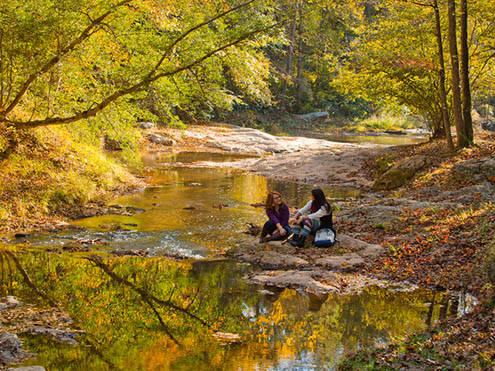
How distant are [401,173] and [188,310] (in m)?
12.2

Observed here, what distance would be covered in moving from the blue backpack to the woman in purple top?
667 millimetres

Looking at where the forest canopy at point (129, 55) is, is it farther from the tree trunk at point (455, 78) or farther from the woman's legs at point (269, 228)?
the woman's legs at point (269, 228)

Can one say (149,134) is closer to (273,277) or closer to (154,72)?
(154,72)

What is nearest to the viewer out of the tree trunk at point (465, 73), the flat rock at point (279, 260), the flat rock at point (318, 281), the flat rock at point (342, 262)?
the flat rock at point (318, 281)

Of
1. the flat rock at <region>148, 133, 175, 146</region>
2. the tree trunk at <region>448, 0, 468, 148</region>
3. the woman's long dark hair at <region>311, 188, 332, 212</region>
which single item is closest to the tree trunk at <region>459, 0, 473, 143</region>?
the tree trunk at <region>448, 0, 468, 148</region>

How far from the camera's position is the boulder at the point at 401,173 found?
16703mm

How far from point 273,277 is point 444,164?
Result: 993 centimetres

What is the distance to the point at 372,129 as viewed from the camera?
4550cm

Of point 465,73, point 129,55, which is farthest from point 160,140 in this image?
point 129,55

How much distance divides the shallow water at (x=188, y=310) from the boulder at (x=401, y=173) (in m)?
8.23

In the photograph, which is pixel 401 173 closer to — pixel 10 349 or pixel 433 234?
pixel 433 234

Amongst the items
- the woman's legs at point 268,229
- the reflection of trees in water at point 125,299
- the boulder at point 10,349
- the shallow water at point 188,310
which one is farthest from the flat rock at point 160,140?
the boulder at point 10,349

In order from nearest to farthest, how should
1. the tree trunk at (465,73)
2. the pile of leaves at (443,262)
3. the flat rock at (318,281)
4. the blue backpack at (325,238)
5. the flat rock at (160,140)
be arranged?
the pile of leaves at (443,262) → the flat rock at (318,281) → the blue backpack at (325,238) → the tree trunk at (465,73) → the flat rock at (160,140)

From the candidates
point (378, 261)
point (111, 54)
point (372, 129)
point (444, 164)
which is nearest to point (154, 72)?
point (111, 54)
